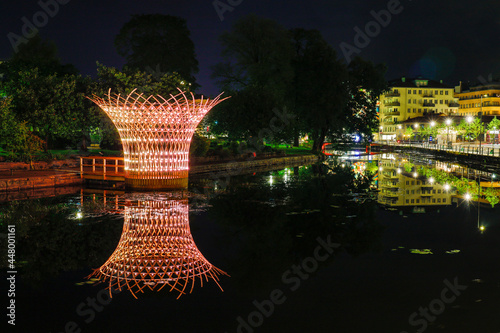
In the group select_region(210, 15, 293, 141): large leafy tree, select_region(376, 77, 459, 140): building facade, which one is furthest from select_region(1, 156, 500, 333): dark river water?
select_region(376, 77, 459, 140): building facade

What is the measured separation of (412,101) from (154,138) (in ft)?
435

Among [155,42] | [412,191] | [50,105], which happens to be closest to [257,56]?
[155,42]

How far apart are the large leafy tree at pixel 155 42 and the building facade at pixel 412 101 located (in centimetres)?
8702

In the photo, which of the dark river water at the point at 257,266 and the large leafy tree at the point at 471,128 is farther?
the large leafy tree at the point at 471,128

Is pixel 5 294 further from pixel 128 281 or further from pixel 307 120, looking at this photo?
pixel 307 120

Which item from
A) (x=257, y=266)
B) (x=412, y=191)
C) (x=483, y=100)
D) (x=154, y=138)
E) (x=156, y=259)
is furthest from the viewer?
(x=483, y=100)

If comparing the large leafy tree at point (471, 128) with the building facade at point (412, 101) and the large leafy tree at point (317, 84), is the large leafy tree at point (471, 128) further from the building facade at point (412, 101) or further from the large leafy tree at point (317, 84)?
the building facade at point (412, 101)

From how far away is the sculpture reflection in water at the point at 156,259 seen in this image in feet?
30.0

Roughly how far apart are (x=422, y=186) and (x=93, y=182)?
17978 mm

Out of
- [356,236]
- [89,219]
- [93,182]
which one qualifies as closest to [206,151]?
[93,182]

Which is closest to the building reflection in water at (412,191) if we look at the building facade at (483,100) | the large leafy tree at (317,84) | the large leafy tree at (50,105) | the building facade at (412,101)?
the large leafy tree at (50,105)

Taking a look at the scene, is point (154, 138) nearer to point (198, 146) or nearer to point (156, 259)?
point (156, 259)

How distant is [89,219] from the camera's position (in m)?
15.1

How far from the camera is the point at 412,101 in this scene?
14138 cm
